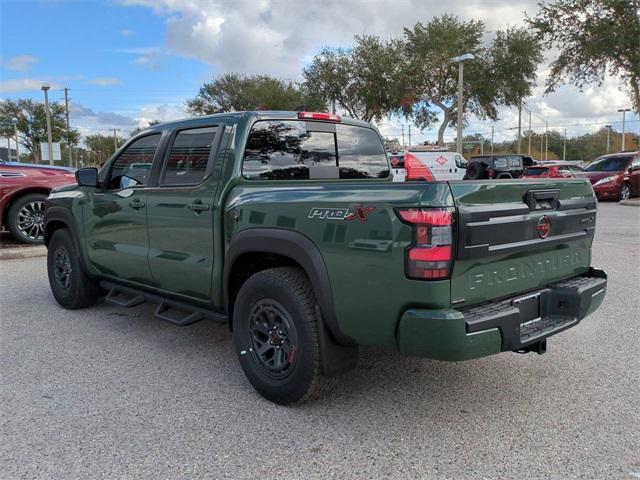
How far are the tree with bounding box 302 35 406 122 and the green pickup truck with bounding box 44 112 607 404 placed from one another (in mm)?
28286

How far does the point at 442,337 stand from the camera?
2.70 metres

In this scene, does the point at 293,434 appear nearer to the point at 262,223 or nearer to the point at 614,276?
the point at 262,223

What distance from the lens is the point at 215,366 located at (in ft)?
13.6

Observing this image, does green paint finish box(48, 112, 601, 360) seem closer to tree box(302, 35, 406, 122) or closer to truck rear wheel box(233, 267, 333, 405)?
truck rear wheel box(233, 267, 333, 405)

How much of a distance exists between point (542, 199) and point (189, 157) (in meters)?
2.55

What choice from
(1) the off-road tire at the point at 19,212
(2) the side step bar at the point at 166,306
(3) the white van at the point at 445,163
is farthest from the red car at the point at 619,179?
(2) the side step bar at the point at 166,306

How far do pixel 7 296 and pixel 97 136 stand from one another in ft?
341

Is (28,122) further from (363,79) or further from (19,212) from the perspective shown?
(19,212)

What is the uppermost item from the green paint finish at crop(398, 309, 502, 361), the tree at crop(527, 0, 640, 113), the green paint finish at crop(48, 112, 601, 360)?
the tree at crop(527, 0, 640, 113)

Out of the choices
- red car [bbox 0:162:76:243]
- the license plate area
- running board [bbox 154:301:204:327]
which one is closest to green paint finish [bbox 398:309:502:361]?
the license plate area

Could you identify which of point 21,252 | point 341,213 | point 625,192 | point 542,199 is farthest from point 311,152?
point 625,192

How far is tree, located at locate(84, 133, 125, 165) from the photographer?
3713 inches

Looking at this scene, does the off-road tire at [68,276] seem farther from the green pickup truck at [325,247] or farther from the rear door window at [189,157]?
the rear door window at [189,157]

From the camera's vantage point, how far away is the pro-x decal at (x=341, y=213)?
287 cm
